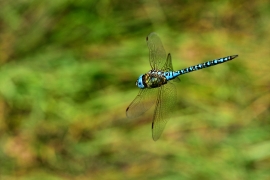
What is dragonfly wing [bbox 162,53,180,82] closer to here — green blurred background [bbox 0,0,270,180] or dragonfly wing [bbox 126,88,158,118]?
dragonfly wing [bbox 126,88,158,118]

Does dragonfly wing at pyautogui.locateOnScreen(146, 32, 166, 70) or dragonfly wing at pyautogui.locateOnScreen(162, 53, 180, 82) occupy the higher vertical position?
dragonfly wing at pyautogui.locateOnScreen(146, 32, 166, 70)

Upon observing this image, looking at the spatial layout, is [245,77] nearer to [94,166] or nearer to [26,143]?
[94,166]

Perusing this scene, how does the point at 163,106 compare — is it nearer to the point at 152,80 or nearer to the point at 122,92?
the point at 152,80

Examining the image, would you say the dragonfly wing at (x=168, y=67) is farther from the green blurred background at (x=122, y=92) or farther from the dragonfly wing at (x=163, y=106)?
the green blurred background at (x=122, y=92)

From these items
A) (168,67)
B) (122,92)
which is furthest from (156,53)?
(122,92)

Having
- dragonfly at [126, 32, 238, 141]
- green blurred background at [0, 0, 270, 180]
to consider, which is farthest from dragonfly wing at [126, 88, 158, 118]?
green blurred background at [0, 0, 270, 180]

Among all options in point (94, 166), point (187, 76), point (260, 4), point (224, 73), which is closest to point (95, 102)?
point (94, 166)

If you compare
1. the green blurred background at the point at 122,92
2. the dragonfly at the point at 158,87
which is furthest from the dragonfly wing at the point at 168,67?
the green blurred background at the point at 122,92
